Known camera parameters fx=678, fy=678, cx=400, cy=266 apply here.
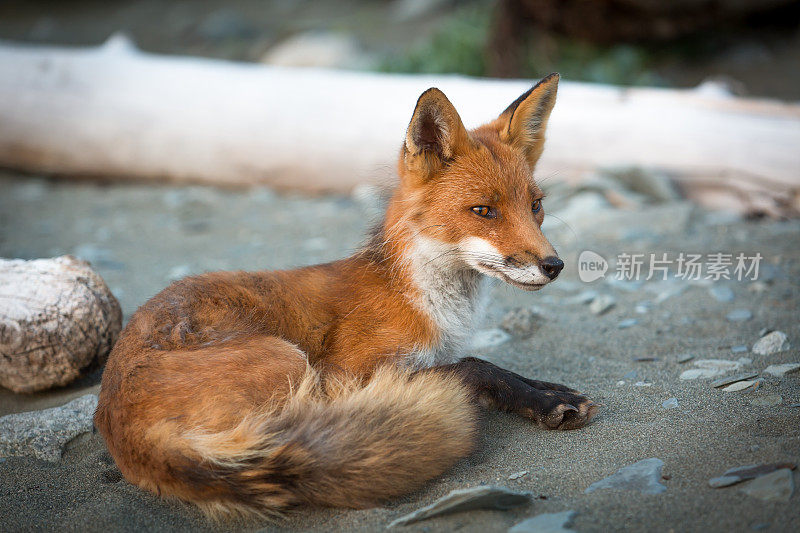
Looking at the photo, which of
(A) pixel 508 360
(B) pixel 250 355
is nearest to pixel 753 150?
(A) pixel 508 360

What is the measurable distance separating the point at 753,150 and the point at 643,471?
14.0 ft

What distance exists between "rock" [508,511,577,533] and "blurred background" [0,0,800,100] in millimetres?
6336

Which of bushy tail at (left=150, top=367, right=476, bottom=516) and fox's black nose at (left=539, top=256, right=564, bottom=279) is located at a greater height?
fox's black nose at (left=539, top=256, right=564, bottom=279)

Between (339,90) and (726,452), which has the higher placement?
(339,90)

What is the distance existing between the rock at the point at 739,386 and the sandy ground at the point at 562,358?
52 millimetres

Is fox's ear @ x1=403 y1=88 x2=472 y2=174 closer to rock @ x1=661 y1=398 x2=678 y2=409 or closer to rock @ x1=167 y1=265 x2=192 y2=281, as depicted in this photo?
rock @ x1=661 y1=398 x2=678 y2=409

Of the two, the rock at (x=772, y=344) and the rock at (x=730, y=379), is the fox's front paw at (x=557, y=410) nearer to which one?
the rock at (x=730, y=379)

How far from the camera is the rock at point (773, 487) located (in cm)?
239

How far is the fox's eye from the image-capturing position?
3.18m

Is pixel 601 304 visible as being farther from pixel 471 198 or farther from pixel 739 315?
pixel 471 198

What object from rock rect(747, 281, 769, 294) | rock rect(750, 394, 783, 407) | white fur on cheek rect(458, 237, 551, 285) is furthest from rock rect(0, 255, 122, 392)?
rock rect(747, 281, 769, 294)

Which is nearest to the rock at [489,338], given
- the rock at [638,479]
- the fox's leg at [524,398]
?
the fox's leg at [524,398]

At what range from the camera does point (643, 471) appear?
2674mm

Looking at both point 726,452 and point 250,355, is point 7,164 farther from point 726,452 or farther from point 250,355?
point 726,452
